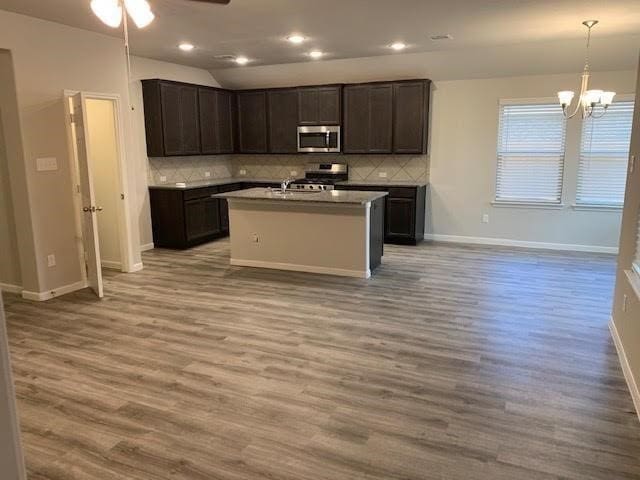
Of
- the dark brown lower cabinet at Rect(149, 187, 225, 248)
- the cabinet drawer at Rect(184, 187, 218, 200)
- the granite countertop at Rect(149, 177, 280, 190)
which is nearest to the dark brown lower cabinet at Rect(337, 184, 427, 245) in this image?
the granite countertop at Rect(149, 177, 280, 190)

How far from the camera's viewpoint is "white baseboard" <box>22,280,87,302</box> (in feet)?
16.4

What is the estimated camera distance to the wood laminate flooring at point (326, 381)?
2430mm

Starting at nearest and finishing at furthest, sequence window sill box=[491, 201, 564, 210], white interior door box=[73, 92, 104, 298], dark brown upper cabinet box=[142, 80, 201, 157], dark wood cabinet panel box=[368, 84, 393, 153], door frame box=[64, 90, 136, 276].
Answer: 1. white interior door box=[73, 92, 104, 298]
2. door frame box=[64, 90, 136, 276]
3. dark brown upper cabinet box=[142, 80, 201, 157]
4. window sill box=[491, 201, 564, 210]
5. dark wood cabinet panel box=[368, 84, 393, 153]

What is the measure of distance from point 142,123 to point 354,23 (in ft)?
11.8

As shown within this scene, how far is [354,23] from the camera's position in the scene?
→ 491cm

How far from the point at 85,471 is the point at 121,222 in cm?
407

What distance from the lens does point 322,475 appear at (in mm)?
2309

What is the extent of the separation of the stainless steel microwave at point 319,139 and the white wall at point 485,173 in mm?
1535

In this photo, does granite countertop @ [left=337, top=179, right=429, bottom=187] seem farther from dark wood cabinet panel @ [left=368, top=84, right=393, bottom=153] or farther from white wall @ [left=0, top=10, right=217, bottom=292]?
white wall @ [left=0, top=10, right=217, bottom=292]

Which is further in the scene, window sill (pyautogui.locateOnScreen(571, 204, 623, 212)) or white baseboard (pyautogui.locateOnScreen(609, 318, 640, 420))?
window sill (pyautogui.locateOnScreen(571, 204, 623, 212))

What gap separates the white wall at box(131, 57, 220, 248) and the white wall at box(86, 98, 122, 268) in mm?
625

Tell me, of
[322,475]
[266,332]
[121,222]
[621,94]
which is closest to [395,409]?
[322,475]

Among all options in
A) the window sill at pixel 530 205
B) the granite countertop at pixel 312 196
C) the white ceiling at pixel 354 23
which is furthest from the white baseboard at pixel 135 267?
the window sill at pixel 530 205

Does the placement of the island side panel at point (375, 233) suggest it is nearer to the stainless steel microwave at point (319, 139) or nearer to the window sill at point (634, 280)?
the stainless steel microwave at point (319, 139)
